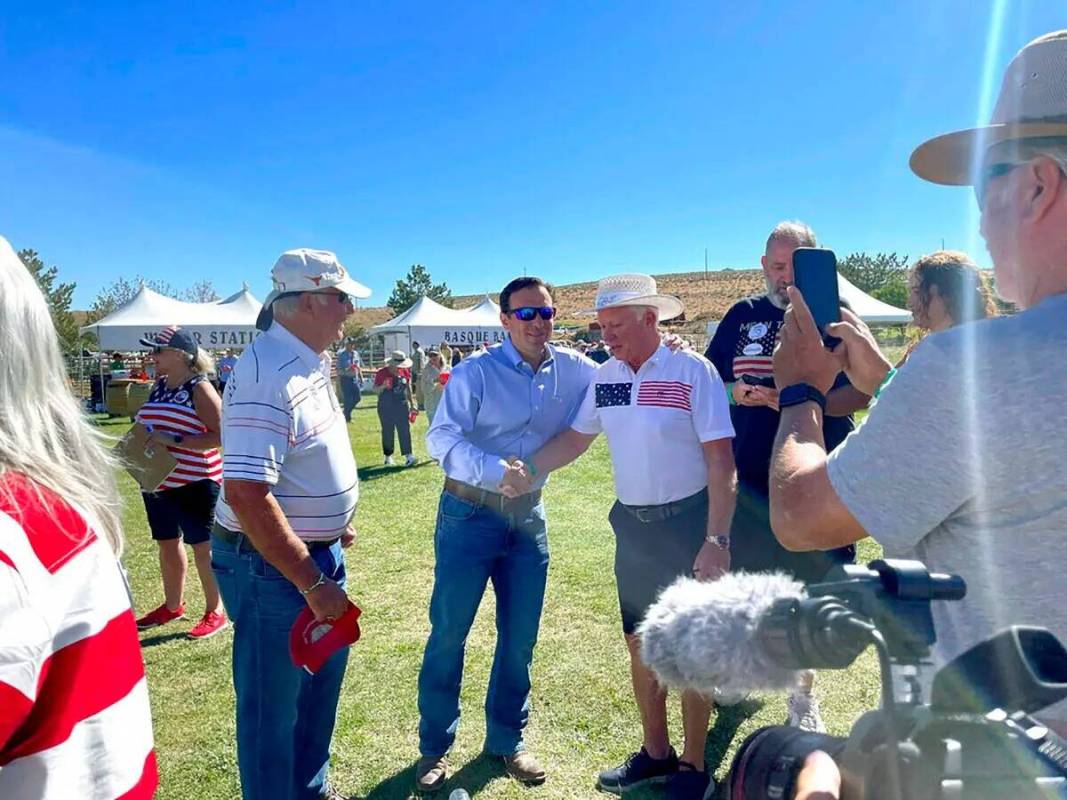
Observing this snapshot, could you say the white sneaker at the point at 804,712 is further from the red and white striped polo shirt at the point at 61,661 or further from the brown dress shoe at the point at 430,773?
the red and white striped polo shirt at the point at 61,661

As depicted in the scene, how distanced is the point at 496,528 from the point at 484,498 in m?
0.16

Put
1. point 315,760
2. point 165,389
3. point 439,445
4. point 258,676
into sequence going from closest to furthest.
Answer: point 258,676
point 315,760
point 439,445
point 165,389

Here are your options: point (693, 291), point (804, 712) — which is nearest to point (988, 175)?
point (804, 712)

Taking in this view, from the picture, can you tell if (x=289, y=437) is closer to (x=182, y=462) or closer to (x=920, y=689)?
(x=920, y=689)

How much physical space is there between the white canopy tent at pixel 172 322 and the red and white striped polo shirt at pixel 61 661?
19788 millimetres

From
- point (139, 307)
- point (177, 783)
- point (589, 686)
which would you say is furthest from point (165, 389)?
point (139, 307)

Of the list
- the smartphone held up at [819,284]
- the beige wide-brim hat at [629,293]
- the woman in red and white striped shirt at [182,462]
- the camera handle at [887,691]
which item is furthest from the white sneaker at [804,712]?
the woman in red and white striped shirt at [182,462]

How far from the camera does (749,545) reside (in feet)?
11.2

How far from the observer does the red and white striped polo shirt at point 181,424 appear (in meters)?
4.82

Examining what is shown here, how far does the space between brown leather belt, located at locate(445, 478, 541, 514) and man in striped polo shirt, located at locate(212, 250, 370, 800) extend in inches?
23.1

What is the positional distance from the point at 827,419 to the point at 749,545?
74cm

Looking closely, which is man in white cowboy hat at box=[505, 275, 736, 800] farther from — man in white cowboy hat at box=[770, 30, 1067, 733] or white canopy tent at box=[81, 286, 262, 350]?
white canopy tent at box=[81, 286, 262, 350]

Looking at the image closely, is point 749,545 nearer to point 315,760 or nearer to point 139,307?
point 315,760

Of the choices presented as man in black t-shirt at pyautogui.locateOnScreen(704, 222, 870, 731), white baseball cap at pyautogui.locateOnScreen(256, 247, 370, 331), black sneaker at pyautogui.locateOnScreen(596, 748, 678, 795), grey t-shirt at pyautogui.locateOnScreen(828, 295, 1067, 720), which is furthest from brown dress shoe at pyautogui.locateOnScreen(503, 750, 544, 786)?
Answer: grey t-shirt at pyautogui.locateOnScreen(828, 295, 1067, 720)
